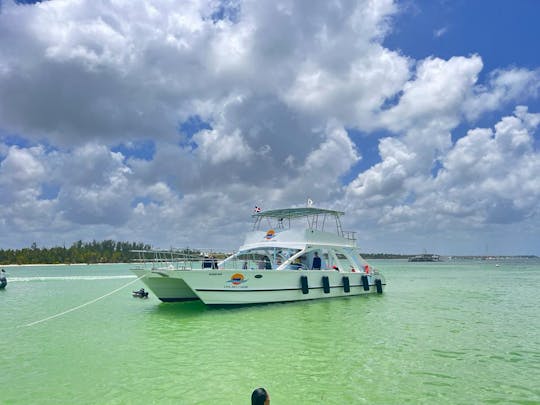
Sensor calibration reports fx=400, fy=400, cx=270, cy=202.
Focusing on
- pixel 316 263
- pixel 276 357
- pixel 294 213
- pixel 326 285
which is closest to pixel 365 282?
pixel 316 263

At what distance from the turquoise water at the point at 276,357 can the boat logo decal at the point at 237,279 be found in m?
1.22

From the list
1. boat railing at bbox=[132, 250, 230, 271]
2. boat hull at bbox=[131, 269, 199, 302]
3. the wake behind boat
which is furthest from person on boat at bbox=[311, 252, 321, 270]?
boat hull at bbox=[131, 269, 199, 302]

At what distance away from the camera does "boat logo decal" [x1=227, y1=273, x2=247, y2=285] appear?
699 inches

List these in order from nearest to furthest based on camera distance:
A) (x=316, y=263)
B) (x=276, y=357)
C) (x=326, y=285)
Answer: (x=276, y=357)
(x=326, y=285)
(x=316, y=263)

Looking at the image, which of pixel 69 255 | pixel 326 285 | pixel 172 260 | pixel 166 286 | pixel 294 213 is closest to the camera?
pixel 172 260

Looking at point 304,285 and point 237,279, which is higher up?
point 237,279

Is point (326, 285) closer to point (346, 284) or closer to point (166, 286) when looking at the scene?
point (346, 284)

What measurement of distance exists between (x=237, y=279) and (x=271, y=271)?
1.75 meters

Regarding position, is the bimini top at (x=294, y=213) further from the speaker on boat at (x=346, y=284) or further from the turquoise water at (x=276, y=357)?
the turquoise water at (x=276, y=357)

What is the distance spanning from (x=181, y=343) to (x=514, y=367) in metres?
8.86

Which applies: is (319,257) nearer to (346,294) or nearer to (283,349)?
(346,294)

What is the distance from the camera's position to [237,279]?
1792 centimetres

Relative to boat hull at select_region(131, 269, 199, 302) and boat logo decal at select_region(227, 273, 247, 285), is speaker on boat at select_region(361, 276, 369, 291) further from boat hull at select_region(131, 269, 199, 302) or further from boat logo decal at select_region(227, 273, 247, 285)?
boat hull at select_region(131, 269, 199, 302)

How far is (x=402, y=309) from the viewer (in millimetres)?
19234
